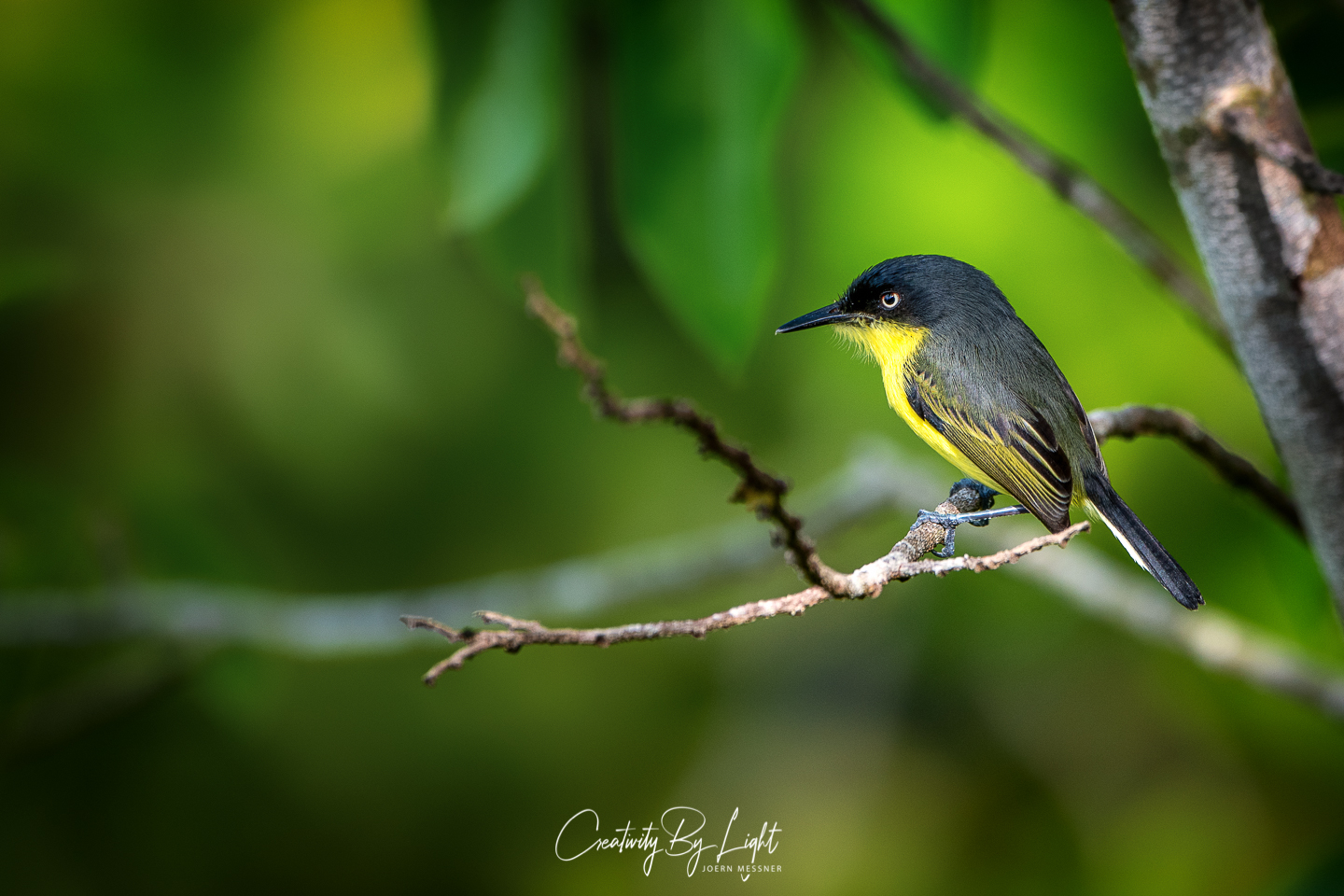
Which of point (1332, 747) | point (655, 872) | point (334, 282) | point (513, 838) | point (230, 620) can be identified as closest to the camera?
point (1332, 747)

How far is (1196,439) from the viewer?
1.58m

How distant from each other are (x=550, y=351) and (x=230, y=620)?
1.39 meters

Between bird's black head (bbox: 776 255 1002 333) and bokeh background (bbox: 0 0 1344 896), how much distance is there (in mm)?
598

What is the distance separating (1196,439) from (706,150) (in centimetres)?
86

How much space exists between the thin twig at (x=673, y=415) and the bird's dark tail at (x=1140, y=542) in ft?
2.27

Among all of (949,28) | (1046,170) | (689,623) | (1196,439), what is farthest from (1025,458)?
(689,623)

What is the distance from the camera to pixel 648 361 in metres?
A: 3.68

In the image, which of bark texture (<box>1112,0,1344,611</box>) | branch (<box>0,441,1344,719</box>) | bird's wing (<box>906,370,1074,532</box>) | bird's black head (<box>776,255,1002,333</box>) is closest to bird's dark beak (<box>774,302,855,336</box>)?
bird's black head (<box>776,255,1002,333</box>)

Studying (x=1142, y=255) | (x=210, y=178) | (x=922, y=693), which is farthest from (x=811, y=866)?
(x=210, y=178)

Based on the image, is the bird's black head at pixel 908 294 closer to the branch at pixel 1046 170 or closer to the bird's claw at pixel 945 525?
the branch at pixel 1046 170

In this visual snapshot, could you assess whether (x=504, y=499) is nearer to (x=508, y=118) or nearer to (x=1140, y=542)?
(x=508, y=118)

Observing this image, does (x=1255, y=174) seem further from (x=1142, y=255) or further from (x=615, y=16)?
(x=615, y=16)

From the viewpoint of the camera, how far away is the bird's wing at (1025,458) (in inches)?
59.9

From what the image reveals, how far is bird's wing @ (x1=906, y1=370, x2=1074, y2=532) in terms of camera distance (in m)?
1.52
